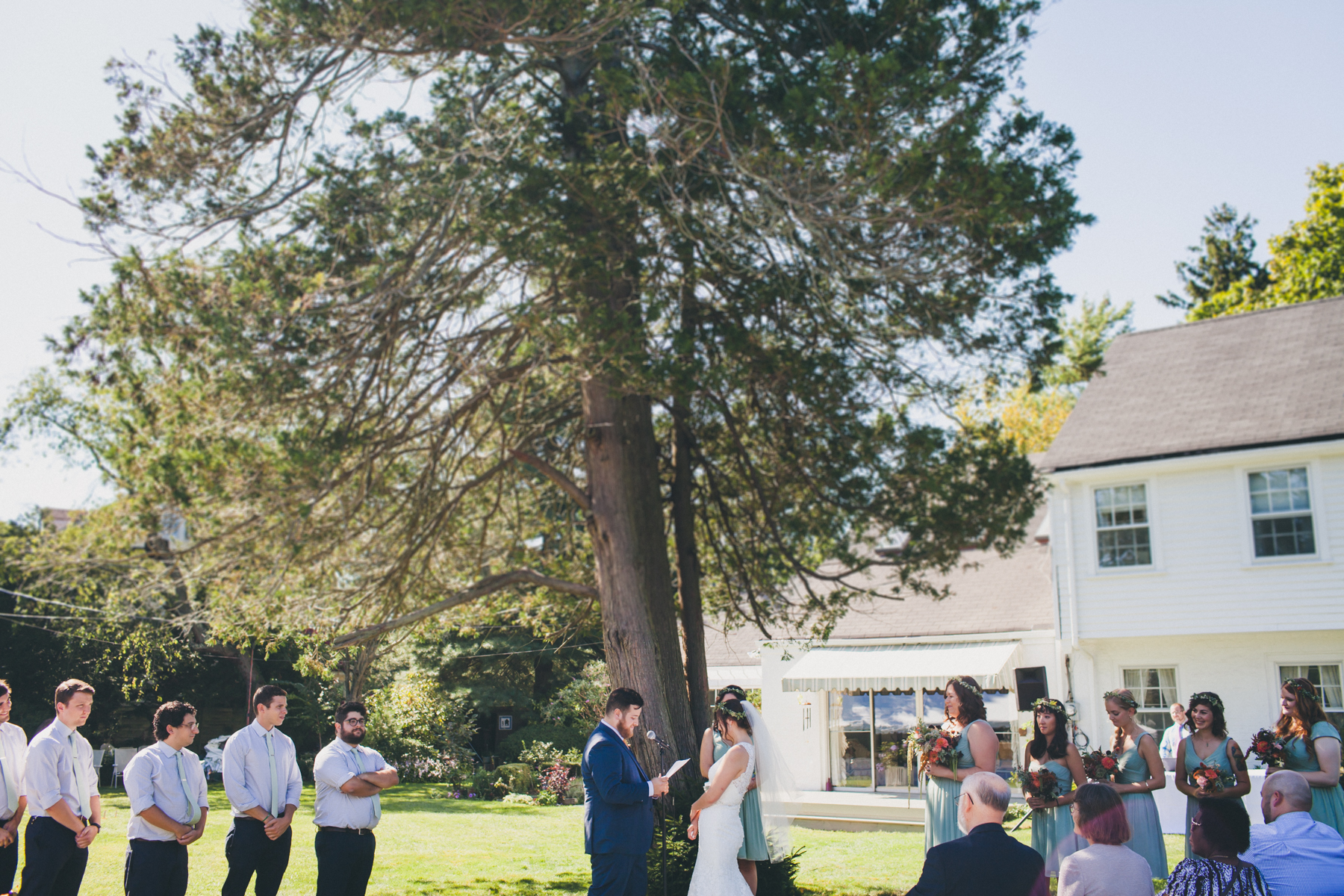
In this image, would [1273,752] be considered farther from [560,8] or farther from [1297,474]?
[1297,474]

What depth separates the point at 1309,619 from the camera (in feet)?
52.6

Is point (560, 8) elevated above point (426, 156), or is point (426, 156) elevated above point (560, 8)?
point (560, 8)

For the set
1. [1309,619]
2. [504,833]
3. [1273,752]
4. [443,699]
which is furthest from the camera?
[443,699]

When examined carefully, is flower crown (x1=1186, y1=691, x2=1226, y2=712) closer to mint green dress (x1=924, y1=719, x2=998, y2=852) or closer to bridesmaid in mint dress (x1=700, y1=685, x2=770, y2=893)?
mint green dress (x1=924, y1=719, x2=998, y2=852)

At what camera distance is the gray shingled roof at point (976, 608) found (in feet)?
68.9

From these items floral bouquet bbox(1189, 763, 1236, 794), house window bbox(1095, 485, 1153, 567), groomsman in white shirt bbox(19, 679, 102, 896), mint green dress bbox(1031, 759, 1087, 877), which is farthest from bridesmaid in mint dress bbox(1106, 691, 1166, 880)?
house window bbox(1095, 485, 1153, 567)

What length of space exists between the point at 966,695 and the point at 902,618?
15643 millimetres

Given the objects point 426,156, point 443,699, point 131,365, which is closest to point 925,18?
point 426,156

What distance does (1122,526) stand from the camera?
18047 millimetres

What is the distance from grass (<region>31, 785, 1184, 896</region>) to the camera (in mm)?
10047

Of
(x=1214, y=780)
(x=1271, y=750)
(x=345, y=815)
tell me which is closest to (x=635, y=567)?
(x=345, y=815)

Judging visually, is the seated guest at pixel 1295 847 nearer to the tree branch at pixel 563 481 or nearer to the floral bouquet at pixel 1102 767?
A: the floral bouquet at pixel 1102 767

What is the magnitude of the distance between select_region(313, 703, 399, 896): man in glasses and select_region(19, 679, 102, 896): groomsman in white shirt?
4.97 ft

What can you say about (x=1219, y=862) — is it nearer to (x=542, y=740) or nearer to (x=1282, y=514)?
(x=1282, y=514)
